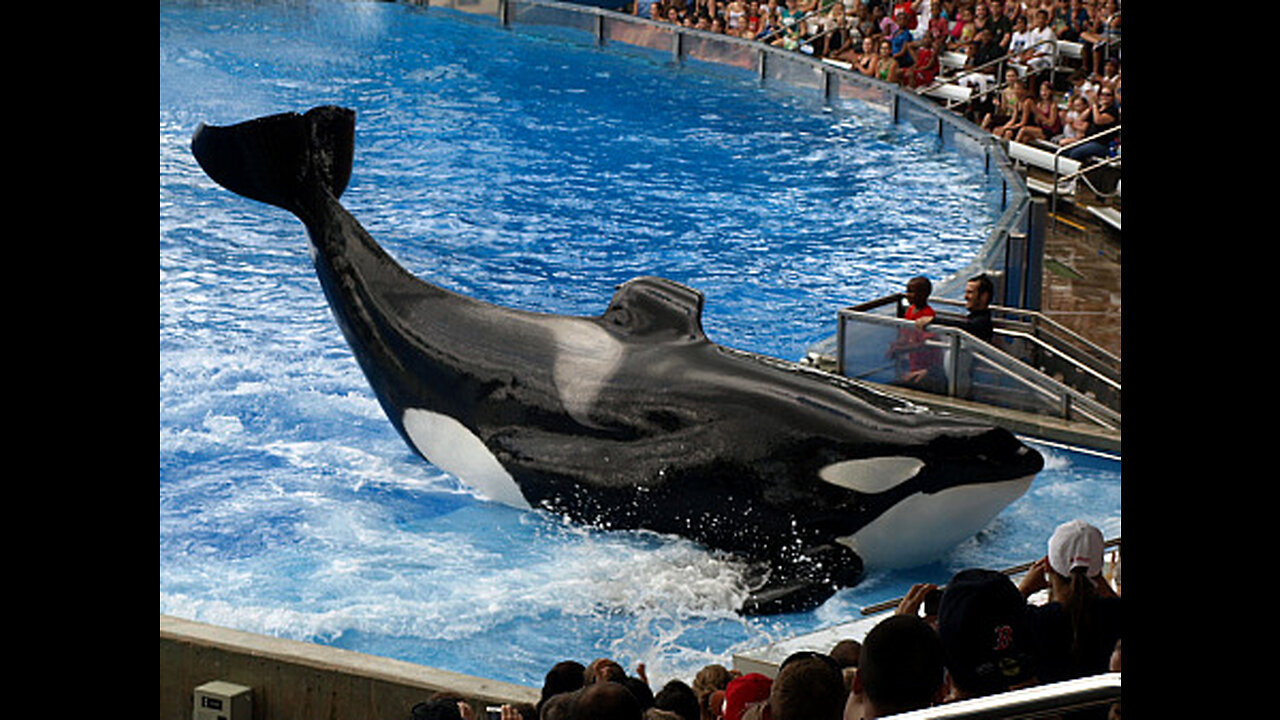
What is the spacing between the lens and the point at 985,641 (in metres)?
3.94

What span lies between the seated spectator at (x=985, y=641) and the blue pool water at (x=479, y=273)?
3.78 meters

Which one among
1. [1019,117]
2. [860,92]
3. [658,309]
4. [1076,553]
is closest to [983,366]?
[658,309]

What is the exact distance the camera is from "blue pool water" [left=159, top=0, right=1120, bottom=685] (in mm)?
8336

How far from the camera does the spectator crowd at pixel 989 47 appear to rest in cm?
1773

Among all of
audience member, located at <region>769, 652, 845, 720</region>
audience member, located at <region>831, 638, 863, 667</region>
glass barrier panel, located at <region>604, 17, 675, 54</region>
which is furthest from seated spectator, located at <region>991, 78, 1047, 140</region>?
audience member, located at <region>769, 652, 845, 720</region>

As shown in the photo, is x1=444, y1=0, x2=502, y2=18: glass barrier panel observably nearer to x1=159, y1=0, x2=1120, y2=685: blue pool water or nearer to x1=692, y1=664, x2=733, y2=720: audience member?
x1=159, y1=0, x2=1120, y2=685: blue pool water

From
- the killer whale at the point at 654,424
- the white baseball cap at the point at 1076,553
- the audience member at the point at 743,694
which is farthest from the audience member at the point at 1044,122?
the audience member at the point at 743,694

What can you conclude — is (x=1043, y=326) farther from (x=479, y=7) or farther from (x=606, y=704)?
(x=479, y=7)

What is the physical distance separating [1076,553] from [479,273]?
12461 millimetres

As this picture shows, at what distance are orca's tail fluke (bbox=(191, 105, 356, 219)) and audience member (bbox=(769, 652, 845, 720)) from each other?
6.22 metres

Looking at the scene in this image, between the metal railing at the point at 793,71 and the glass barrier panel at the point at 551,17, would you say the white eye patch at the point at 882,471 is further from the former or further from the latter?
the glass barrier panel at the point at 551,17

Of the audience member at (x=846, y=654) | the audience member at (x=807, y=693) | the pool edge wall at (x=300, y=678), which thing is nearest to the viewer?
the audience member at (x=807, y=693)

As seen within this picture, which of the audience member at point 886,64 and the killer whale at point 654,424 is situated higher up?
the audience member at point 886,64
